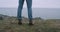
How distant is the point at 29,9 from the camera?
155 inches

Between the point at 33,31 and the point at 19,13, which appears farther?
the point at 19,13

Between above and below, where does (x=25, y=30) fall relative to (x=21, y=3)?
below

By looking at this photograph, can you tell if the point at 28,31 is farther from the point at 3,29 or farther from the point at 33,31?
the point at 3,29

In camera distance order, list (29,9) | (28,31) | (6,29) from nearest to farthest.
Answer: (28,31) → (6,29) → (29,9)

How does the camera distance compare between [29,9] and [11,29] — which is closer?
[11,29]

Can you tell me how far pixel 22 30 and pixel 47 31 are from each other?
0.48 m

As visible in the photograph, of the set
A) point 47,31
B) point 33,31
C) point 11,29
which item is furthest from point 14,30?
point 47,31

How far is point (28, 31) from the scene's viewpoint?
3287 mm

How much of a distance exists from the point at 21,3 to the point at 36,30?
0.87 m

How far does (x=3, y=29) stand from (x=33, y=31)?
624mm

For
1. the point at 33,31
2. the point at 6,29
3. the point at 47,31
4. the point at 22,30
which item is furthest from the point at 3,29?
the point at 47,31

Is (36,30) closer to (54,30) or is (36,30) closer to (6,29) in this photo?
(54,30)

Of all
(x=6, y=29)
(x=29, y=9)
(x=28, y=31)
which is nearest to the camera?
(x=28, y=31)

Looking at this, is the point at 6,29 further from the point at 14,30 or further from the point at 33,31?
the point at 33,31
